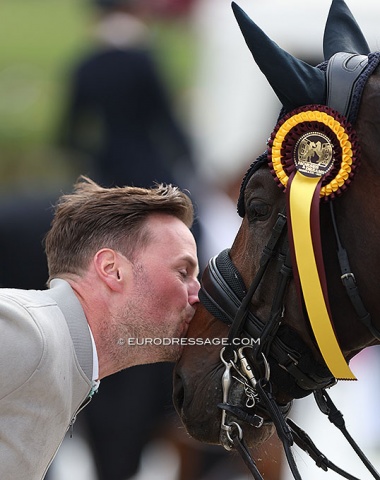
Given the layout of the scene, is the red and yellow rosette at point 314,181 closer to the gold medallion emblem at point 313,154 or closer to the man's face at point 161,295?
the gold medallion emblem at point 313,154

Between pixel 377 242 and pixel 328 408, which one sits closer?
pixel 377 242

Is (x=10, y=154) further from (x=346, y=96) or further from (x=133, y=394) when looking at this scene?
(x=346, y=96)

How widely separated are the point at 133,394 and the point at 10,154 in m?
3.05

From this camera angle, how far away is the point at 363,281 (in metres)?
3.60

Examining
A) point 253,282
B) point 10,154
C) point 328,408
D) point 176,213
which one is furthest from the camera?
point 10,154

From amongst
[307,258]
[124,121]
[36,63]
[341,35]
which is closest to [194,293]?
[307,258]

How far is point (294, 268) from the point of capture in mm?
3646

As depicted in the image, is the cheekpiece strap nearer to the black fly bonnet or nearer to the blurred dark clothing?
the black fly bonnet

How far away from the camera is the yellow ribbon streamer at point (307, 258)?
11.8 ft

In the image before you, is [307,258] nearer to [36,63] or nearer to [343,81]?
[343,81]

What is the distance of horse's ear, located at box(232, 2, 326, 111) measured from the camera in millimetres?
3516

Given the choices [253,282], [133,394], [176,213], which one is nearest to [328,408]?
[253,282]

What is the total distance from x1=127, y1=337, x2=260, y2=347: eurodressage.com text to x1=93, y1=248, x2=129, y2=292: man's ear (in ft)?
0.61

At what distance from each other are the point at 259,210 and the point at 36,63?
22.5ft
